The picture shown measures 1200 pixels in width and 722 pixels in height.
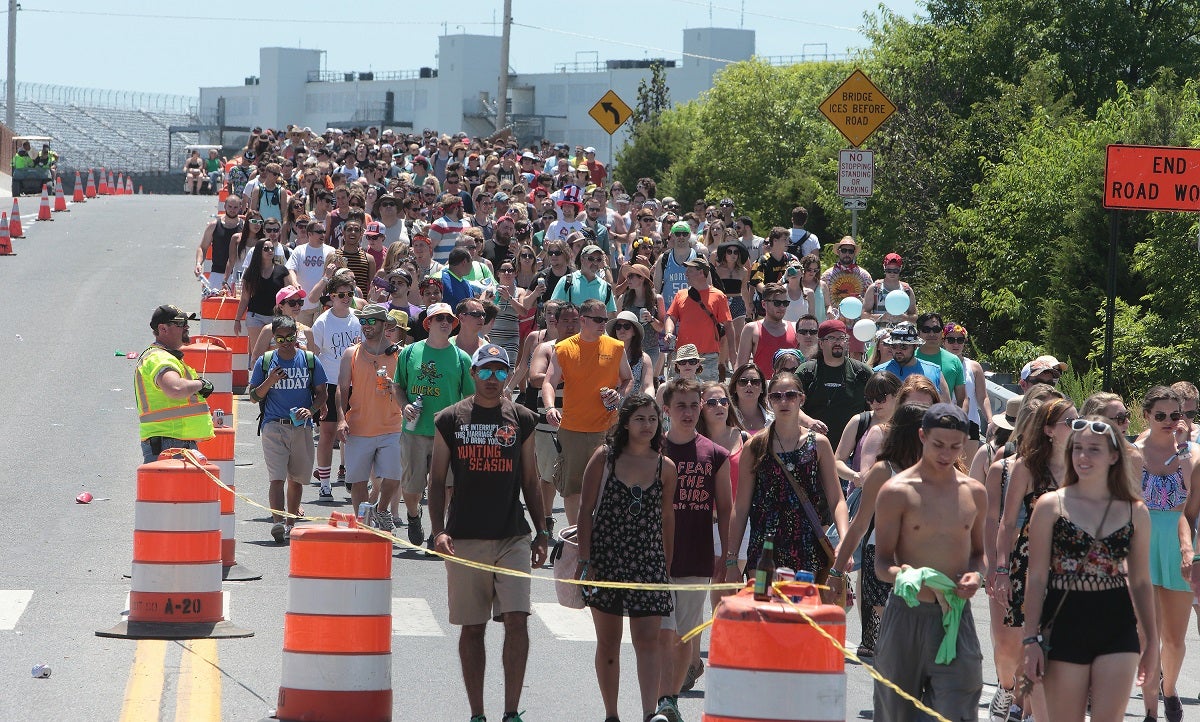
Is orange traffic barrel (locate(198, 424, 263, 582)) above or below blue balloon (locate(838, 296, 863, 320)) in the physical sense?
below

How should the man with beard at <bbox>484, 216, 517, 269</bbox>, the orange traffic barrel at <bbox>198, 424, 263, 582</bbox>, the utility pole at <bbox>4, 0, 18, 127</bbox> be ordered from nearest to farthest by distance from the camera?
the orange traffic barrel at <bbox>198, 424, 263, 582</bbox>, the man with beard at <bbox>484, 216, 517, 269</bbox>, the utility pole at <bbox>4, 0, 18, 127</bbox>

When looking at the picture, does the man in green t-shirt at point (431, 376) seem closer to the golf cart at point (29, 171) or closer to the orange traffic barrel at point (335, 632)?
the orange traffic barrel at point (335, 632)

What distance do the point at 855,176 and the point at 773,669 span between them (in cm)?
1459

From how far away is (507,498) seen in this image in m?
8.30

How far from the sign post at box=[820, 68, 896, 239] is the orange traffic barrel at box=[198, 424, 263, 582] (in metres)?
9.73

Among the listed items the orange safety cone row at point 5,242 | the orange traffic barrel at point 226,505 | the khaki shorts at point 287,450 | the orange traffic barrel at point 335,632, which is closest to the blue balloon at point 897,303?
the khaki shorts at point 287,450

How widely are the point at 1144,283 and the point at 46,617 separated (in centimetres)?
1696

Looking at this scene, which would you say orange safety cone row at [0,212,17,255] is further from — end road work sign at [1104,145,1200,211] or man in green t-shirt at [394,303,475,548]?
end road work sign at [1104,145,1200,211]

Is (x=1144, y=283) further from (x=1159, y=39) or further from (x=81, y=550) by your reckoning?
(x=1159, y=39)

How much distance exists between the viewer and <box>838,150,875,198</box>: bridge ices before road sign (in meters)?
19.7

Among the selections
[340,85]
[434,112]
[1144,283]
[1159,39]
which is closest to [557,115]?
[434,112]

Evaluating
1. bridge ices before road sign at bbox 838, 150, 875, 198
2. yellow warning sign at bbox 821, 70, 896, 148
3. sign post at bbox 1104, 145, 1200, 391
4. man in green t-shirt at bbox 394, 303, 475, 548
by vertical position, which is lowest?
man in green t-shirt at bbox 394, 303, 475, 548

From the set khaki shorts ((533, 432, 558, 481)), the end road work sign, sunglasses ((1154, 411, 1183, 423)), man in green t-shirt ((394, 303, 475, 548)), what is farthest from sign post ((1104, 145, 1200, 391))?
man in green t-shirt ((394, 303, 475, 548))

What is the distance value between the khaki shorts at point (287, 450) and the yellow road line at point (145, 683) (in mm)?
3420
